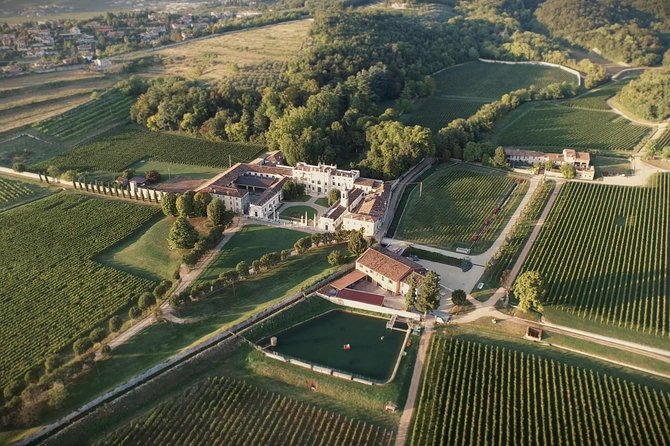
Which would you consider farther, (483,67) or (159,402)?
(483,67)

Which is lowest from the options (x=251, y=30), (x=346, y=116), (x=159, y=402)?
(x=159, y=402)

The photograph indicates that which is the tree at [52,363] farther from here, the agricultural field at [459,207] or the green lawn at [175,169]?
the green lawn at [175,169]

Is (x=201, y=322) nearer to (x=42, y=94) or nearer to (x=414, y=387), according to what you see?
(x=414, y=387)

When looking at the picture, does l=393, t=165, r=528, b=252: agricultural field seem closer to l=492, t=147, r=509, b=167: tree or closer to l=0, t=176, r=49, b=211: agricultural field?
l=492, t=147, r=509, b=167: tree

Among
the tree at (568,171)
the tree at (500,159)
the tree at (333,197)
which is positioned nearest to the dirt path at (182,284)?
the tree at (333,197)

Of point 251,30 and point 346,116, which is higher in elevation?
point 251,30

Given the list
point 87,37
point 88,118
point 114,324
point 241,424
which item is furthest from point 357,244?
point 87,37

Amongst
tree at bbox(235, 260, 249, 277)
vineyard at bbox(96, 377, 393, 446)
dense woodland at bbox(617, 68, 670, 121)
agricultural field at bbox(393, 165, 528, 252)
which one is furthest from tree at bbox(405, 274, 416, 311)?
dense woodland at bbox(617, 68, 670, 121)

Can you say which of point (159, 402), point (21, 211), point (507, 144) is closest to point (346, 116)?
point (507, 144)

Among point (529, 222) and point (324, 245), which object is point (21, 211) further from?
point (529, 222)
